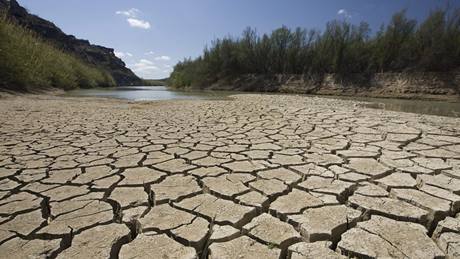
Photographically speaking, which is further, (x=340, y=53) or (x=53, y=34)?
(x=53, y=34)

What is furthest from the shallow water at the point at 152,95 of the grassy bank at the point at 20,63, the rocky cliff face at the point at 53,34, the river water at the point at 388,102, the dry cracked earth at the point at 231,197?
the dry cracked earth at the point at 231,197

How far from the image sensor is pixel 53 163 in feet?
8.54

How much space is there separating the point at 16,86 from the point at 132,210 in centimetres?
1366

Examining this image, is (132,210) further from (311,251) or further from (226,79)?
(226,79)

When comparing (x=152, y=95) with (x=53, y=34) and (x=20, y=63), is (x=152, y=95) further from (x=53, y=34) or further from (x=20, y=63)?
(x=53, y=34)

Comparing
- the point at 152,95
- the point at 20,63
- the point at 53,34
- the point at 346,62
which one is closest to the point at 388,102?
the point at 346,62

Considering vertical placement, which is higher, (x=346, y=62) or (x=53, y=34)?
(x=53, y=34)

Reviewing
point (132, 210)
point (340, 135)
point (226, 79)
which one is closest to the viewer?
point (132, 210)

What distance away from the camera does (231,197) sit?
185 centimetres

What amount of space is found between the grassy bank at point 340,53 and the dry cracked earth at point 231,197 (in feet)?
58.0

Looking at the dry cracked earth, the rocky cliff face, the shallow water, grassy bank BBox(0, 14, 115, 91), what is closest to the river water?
the shallow water

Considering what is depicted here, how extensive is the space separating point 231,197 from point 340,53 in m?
22.4

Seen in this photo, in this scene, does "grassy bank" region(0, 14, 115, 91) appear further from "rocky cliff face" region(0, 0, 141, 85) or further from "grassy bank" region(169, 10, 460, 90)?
"grassy bank" region(169, 10, 460, 90)

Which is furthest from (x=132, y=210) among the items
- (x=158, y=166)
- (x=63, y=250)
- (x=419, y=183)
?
(x=419, y=183)
